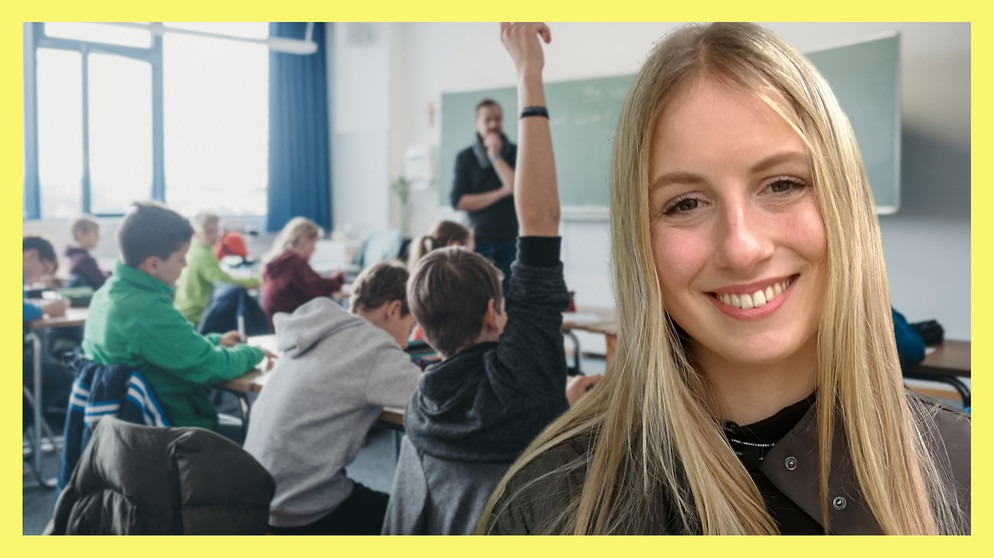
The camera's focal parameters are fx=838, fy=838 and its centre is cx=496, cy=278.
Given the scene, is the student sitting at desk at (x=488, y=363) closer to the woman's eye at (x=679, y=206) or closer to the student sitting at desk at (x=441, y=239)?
the student sitting at desk at (x=441, y=239)

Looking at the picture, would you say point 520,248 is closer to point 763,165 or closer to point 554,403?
point 554,403

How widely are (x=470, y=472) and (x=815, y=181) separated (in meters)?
0.96

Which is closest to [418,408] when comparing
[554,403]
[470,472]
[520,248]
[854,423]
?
[470,472]

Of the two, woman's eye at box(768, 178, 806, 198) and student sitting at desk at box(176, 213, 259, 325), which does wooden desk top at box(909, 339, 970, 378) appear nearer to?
woman's eye at box(768, 178, 806, 198)

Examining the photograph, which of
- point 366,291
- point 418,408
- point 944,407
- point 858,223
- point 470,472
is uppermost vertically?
point 858,223

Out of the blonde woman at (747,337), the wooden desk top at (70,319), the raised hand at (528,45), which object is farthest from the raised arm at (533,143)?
the wooden desk top at (70,319)

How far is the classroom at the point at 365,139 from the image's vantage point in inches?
67.2

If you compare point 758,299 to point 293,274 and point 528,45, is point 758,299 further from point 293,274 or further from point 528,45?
point 293,274

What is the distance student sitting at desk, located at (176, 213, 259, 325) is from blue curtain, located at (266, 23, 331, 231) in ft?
0.44

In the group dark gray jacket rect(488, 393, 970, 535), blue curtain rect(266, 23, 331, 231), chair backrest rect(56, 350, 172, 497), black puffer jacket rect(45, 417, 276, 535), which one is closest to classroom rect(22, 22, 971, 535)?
blue curtain rect(266, 23, 331, 231)

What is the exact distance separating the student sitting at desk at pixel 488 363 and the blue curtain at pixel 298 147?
1.26 ft

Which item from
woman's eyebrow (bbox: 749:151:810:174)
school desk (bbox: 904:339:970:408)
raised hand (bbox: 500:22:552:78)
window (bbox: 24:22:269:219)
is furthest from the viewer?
Answer: window (bbox: 24:22:269:219)

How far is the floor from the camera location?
5.86 ft

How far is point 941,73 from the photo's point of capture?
5.89 ft
